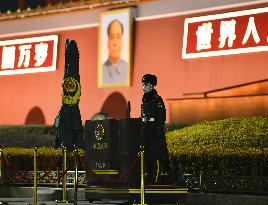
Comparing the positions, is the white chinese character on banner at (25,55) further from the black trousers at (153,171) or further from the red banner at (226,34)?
the black trousers at (153,171)

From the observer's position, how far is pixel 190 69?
18.2m

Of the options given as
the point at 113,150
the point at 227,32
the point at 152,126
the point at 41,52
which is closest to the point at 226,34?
the point at 227,32

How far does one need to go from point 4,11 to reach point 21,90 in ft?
12.5

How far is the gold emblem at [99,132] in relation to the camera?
11258 millimetres

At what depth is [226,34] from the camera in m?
17.4

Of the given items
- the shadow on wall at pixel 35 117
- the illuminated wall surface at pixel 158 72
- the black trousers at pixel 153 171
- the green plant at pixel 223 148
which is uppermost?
the illuminated wall surface at pixel 158 72

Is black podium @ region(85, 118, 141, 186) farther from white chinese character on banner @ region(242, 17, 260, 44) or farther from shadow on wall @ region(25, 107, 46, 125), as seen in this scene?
shadow on wall @ region(25, 107, 46, 125)

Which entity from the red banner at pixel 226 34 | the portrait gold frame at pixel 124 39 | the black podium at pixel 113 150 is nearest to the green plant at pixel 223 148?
the black podium at pixel 113 150

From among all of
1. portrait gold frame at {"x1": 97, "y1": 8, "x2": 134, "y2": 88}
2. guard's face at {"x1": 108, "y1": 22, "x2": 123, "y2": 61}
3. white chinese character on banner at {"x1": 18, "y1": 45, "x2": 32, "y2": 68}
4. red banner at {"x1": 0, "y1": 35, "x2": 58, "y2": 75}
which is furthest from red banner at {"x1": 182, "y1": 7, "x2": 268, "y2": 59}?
white chinese character on banner at {"x1": 18, "y1": 45, "x2": 32, "y2": 68}

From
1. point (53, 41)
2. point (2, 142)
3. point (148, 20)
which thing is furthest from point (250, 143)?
point (53, 41)

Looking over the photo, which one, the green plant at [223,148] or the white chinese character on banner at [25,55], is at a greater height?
the white chinese character on banner at [25,55]

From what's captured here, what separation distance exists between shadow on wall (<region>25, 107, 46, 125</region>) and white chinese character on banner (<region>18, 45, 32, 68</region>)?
5.11ft

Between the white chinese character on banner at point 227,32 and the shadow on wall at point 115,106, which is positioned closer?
the white chinese character on banner at point 227,32

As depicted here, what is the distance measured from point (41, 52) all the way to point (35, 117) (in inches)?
84.6
